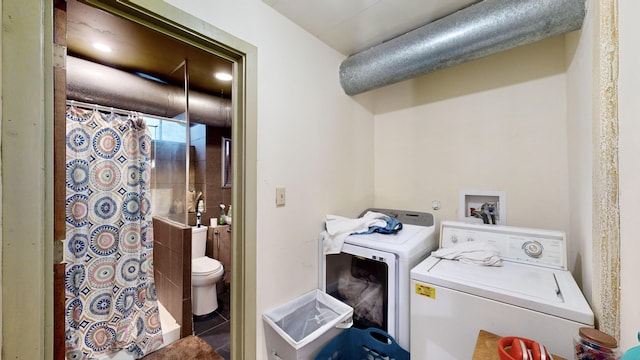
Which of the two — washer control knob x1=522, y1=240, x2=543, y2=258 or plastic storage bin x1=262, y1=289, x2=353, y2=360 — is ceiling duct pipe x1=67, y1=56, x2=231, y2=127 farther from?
washer control knob x1=522, y1=240, x2=543, y2=258

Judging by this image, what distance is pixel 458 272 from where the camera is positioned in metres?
1.18

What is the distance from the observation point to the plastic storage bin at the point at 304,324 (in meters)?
1.25

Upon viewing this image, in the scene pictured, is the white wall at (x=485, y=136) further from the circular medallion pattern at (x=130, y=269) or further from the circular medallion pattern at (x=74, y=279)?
the circular medallion pattern at (x=74, y=279)

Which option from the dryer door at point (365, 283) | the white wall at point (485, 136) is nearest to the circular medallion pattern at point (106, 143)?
the dryer door at point (365, 283)

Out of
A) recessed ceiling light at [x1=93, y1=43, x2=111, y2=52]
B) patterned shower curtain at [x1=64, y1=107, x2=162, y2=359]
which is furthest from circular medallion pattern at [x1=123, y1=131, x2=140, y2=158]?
recessed ceiling light at [x1=93, y1=43, x2=111, y2=52]

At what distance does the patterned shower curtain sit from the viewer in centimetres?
166

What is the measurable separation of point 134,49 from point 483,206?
292cm

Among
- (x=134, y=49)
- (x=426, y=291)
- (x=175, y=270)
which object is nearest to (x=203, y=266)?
(x=175, y=270)

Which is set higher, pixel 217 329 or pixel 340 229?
pixel 340 229

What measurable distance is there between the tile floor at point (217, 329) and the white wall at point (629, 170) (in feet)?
7.23

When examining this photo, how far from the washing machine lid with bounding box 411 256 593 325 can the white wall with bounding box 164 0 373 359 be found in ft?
2.43

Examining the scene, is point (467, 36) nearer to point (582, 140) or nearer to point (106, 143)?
point (582, 140)

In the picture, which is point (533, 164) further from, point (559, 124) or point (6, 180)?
point (6, 180)

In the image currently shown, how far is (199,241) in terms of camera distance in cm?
273
